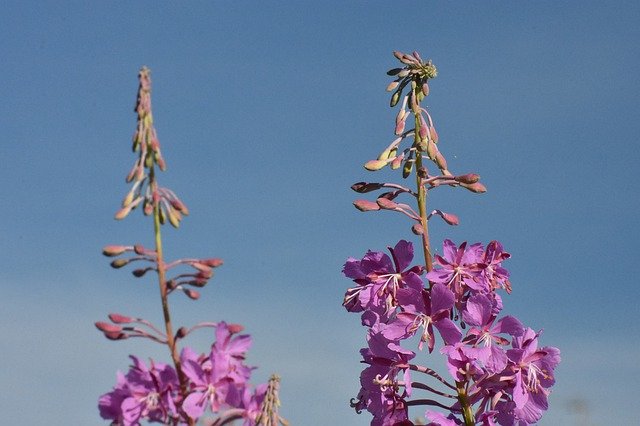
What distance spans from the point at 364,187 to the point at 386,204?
35 cm

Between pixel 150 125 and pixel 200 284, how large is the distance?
0.99 meters

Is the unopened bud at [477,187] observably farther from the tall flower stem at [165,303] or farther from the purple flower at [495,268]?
the tall flower stem at [165,303]

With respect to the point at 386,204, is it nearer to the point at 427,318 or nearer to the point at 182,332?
the point at 427,318

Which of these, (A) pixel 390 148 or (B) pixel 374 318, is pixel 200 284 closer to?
(B) pixel 374 318

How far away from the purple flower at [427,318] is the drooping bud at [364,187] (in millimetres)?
805

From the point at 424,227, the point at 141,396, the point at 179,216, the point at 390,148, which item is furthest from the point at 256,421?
Answer: the point at 390,148

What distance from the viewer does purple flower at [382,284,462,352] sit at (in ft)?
18.1

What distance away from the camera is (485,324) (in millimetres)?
5602

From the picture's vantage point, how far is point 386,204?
230 inches

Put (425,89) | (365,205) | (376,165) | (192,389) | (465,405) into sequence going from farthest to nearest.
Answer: (425,89) → (376,165) → (365,205) → (465,405) → (192,389)

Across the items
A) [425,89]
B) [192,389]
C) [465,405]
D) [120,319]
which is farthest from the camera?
[425,89]

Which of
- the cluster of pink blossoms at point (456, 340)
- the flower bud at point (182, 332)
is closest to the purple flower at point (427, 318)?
the cluster of pink blossoms at point (456, 340)

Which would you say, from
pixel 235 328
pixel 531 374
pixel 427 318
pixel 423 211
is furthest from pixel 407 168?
pixel 235 328

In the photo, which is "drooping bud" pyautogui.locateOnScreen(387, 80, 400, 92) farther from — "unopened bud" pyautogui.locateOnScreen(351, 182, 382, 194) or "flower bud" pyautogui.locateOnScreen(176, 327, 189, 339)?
"flower bud" pyautogui.locateOnScreen(176, 327, 189, 339)
